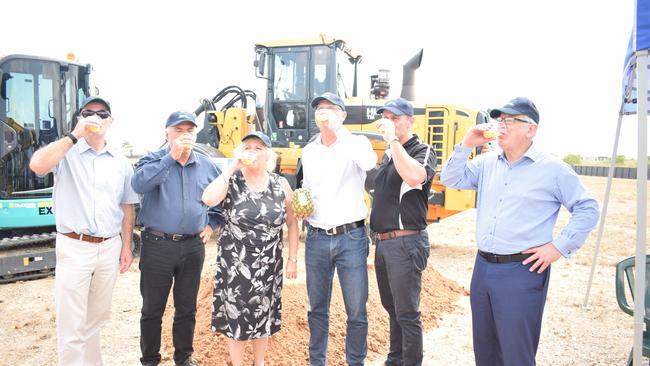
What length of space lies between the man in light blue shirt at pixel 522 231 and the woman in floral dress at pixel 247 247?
4.66 ft

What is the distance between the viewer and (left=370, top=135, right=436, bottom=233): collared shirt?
332 centimetres

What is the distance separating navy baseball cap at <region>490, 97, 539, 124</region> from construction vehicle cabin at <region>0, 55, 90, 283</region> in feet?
20.9

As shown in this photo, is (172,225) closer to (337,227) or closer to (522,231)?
(337,227)

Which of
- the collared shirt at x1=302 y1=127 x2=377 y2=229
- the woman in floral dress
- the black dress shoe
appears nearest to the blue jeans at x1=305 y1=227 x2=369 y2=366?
the collared shirt at x1=302 y1=127 x2=377 y2=229

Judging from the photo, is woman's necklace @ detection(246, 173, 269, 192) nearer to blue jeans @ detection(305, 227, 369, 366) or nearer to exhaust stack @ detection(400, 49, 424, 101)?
blue jeans @ detection(305, 227, 369, 366)

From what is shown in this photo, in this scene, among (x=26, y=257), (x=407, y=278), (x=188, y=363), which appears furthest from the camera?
(x=26, y=257)

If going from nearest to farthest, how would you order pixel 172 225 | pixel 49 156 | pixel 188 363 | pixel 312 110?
1. pixel 49 156
2. pixel 172 225
3. pixel 188 363
4. pixel 312 110

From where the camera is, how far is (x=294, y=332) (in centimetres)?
422

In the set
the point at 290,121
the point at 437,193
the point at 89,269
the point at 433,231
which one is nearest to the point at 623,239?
the point at 433,231

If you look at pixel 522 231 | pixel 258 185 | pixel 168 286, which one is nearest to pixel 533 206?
pixel 522 231

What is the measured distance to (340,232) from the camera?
3.33 metres

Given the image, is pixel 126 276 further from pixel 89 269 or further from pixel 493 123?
pixel 493 123

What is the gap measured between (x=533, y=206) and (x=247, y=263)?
6.19ft

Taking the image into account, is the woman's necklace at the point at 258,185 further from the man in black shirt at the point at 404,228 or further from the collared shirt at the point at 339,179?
the man in black shirt at the point at 404,228
